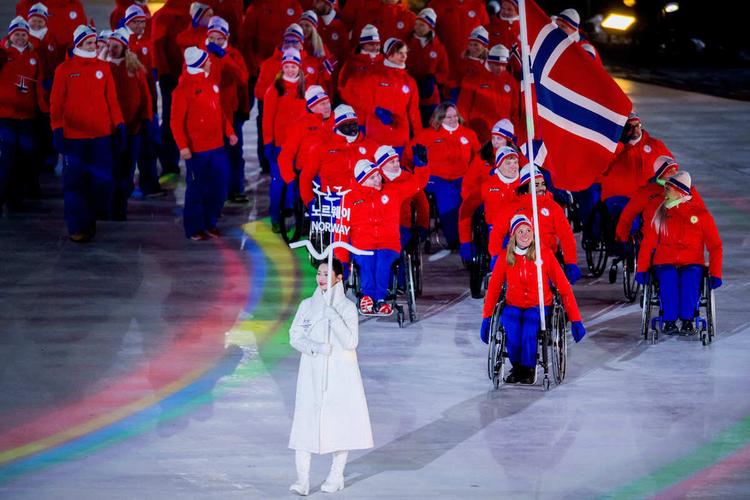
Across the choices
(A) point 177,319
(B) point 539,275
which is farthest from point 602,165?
(A) point 177,319

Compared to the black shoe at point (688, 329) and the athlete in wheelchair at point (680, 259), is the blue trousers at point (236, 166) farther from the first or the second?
the black shoe at point (688, 329)

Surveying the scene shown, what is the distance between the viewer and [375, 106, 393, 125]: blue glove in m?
19.0

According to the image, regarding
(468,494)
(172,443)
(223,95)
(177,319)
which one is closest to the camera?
(468,494)

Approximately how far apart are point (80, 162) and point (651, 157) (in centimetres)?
605

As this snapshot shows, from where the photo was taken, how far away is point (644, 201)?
15078 mm

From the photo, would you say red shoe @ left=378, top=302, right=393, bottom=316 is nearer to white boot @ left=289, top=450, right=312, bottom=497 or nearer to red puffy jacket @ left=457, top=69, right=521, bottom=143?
white boot @ left=289, top=450, right=312, bottom=497

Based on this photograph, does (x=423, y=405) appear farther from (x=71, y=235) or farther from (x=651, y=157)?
(x=71, y=235)

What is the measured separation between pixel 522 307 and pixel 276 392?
1.97 m

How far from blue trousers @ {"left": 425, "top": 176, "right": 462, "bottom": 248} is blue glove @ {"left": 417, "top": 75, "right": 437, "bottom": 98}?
14.4ft

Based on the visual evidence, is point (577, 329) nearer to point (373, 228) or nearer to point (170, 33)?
point (373, 228)

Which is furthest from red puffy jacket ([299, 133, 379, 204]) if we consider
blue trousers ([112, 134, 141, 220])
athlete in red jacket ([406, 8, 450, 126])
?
athlete in red jacket ([406, 8, 450, 126])

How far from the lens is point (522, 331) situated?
12586 mm

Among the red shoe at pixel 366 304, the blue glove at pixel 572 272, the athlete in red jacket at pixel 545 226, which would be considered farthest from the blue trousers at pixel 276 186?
the blue glove at pixel 572 272

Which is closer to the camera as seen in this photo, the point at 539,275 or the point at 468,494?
the point at 468,494
